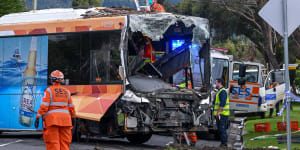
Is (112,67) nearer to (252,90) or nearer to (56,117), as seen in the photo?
(56,117)

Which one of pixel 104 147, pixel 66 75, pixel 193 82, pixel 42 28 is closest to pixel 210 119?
pixel 193 82

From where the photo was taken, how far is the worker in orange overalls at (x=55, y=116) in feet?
31.0

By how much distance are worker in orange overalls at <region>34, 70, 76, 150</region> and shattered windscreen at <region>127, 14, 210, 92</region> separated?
4564mm

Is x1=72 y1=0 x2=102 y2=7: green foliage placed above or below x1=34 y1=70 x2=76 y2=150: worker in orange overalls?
above

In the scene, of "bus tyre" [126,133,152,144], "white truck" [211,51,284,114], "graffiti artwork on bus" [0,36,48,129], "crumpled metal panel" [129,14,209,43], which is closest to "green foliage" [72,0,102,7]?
"white truck" [211,51,284,114]

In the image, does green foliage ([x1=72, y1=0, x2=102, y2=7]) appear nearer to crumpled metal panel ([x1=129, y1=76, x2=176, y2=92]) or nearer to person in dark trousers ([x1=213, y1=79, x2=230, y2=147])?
crumpled metal panel ([x1=129, y1=76, x2=176, y2=92])

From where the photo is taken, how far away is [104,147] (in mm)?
13484

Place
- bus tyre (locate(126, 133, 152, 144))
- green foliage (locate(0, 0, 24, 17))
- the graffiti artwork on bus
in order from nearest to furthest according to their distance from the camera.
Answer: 1. the graffiti artwork on bus
2. bus tyre (locate(126, 133, 152, 144))
3. green foliage (locate(0, 0, 24, 17))

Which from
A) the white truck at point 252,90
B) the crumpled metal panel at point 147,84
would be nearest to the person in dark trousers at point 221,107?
the crumpled metal panel at point 147,84

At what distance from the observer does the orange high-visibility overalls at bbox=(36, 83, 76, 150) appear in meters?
9.45

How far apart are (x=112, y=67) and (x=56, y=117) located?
4.21 metres

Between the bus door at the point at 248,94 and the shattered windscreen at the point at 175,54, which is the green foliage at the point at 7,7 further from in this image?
the shattered windscreen at the point at 175,54

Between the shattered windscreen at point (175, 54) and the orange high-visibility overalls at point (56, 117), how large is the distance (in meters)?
4.58

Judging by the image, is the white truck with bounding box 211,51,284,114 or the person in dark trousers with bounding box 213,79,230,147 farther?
the white truck with bounding box 211,51,284,114
